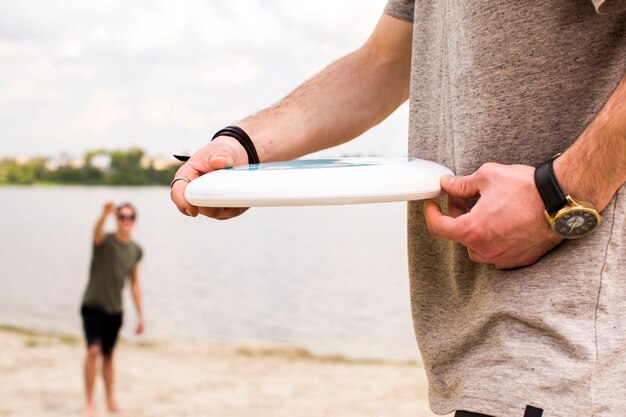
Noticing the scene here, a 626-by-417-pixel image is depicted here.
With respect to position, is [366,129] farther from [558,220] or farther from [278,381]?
[278,381]

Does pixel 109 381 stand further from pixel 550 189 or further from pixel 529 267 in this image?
pixel 550 189

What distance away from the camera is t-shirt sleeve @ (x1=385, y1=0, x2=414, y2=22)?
1713 mm

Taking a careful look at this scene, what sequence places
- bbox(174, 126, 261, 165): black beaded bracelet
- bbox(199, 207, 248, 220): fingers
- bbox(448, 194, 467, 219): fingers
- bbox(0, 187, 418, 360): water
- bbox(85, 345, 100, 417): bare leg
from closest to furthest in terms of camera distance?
bbox(448, 194, 467, 219): fingers < bbox(199, 207, 248, 220): fingers < bbox(174, 126, 261, 165): black beaded bracelet < bbox(85, 345, 100, 417): bare leg < bbox(0, 187, 418, 360): water

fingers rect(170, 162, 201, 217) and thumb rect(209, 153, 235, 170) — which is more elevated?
thumb rect(209, 153, 235, 170)

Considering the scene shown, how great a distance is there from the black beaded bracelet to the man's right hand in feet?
0.03

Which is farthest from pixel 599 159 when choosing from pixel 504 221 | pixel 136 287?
pixel 136 287

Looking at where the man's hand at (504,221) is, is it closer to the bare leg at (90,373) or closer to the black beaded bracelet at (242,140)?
the black beaded bracelet at (242,140)

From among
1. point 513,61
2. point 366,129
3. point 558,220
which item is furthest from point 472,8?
point 366,129

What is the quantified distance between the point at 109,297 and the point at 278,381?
3.23 meters

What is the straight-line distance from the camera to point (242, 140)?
1.66 metres

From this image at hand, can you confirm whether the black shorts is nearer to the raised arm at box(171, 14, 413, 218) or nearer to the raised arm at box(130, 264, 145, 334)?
the raised arm at box(130, 264, 145, 334)

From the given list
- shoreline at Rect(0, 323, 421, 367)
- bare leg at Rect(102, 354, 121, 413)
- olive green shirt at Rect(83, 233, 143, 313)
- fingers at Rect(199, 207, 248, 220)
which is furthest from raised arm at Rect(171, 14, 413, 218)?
shoreline at Rect(0, 323, 421, 367)

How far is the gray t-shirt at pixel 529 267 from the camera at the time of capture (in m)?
1.20

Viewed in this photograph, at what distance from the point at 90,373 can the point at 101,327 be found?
18.2 inches
